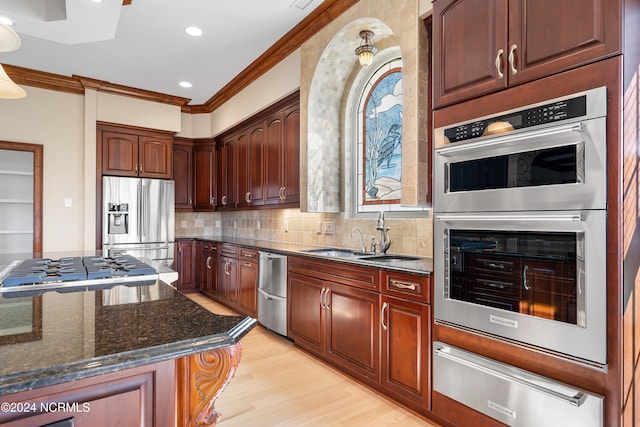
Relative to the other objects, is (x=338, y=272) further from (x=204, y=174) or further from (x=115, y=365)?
(x=204, y=174)

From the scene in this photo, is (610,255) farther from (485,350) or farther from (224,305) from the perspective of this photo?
(224,305)

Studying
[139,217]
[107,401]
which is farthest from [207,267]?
[107,401]

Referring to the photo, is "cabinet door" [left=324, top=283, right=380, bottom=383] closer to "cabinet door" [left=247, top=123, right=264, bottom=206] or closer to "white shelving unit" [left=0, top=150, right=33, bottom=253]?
"cabinet door" [left=247, top=123, right=264, bottom=206]

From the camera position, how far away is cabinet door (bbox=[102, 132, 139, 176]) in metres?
5.00

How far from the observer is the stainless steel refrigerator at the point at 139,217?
490 centimetres

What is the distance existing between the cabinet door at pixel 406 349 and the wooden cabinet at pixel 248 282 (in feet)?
6.28

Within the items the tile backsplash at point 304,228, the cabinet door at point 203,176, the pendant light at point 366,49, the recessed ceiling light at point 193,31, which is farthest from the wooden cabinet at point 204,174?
the pendant light at point 366,49

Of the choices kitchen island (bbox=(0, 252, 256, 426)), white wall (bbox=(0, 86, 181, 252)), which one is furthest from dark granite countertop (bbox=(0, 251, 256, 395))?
white wall (bbox=(0, 86, 181, 252))

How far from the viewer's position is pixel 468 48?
6.16 feet

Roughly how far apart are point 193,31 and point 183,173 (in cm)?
275

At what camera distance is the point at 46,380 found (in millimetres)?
662

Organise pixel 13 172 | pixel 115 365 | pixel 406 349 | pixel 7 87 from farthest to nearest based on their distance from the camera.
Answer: pixel 13 172 → pixel 406 349 → pixel 7 87 → pixel 115 365

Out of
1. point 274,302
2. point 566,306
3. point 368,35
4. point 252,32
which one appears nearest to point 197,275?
point 274,302

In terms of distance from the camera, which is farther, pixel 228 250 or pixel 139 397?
pixel 228 250
